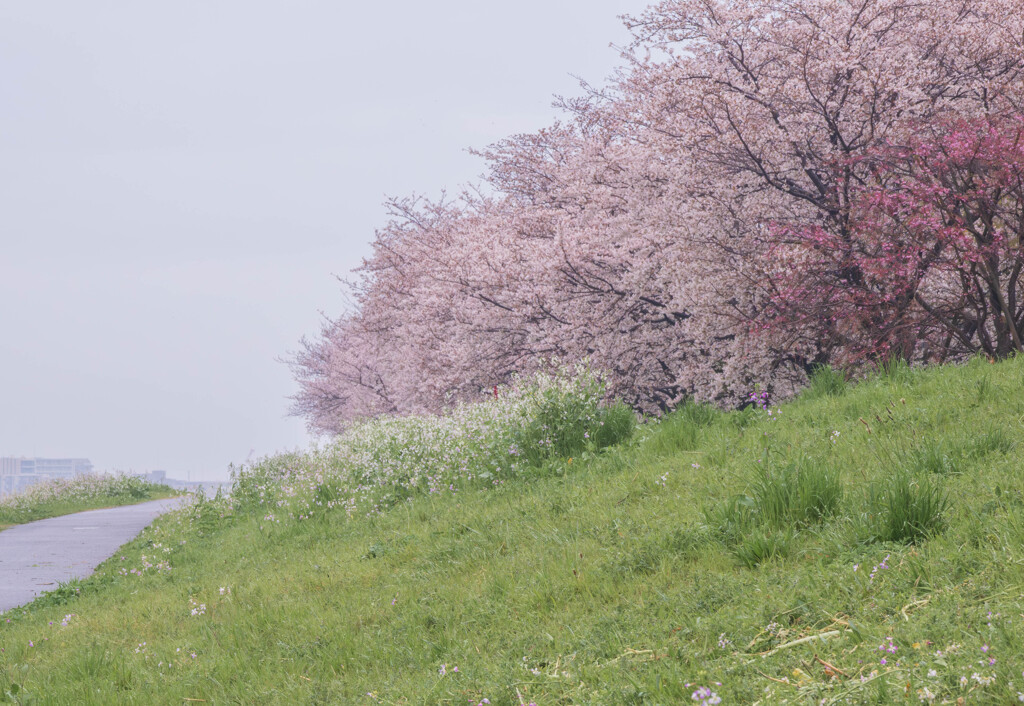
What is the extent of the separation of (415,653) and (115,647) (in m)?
3.47

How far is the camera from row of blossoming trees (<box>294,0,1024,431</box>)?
1069 centimetres

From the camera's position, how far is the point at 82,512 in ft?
75.9

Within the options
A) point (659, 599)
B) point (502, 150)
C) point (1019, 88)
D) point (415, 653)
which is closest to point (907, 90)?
point (1019, 88)

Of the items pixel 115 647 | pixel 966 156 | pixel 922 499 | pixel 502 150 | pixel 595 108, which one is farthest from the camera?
pixel 502 150

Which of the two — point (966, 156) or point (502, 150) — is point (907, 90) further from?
point (502, 150)

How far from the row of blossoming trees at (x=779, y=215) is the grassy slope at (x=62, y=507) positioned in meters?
11.8

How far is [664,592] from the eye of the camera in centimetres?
484

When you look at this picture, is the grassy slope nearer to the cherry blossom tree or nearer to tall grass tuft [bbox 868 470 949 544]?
the cherry blossom tree

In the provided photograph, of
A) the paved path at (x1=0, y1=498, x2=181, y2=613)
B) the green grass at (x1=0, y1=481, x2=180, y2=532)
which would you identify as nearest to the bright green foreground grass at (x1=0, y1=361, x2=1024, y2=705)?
the paved path at (x1=0, y1=498, x2=181, y2=613)

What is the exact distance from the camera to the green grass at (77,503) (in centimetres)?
2070

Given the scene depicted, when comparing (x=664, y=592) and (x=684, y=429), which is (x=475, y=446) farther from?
(x=664, y=592)

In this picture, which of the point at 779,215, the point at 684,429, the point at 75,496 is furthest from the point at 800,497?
the point at 75,496

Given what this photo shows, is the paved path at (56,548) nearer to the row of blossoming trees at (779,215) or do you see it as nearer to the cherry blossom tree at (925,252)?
the row of blossoming trees at (779,215)

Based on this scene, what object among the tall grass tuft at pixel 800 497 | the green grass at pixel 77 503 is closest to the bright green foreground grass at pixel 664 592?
the tall grass tuft at pixel 800 497
